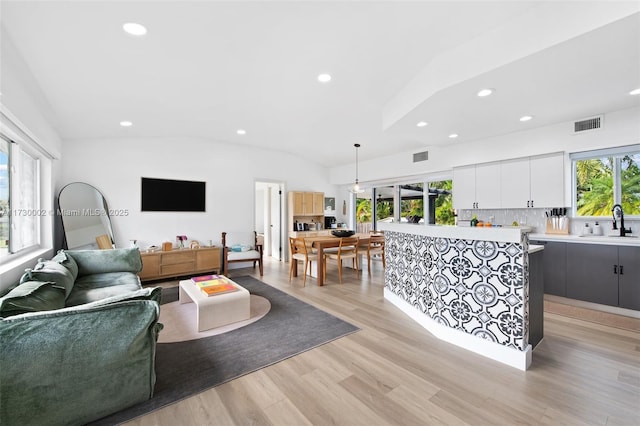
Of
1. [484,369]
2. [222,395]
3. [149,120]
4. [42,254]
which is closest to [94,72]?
[149,120]

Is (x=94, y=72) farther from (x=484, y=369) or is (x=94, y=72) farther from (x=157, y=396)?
(x=484, y=369)

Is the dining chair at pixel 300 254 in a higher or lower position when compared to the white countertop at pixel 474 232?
lower

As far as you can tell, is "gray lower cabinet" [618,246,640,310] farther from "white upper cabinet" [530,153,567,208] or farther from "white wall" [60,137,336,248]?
"white wall" [60,137,336,248]

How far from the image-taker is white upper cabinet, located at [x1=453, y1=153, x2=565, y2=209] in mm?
4055

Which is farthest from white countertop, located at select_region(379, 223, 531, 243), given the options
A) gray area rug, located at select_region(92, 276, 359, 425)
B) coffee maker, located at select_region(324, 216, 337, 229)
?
coffee maker, located at select_region(324, 216, 337, 229)

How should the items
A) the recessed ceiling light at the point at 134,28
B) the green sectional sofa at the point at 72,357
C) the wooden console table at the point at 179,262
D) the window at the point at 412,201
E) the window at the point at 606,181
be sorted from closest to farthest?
the green sectional sofa at the point at 72,357
the recessed ceiling light at the point at 134,28
the window at the point at 606,181
the wooden console table at the point at 179,262
the window at the point at 412,201

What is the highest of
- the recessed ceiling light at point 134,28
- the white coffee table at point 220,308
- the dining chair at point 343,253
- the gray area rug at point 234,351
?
the recessed ceiling light at point 134,28

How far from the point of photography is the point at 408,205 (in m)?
6.66

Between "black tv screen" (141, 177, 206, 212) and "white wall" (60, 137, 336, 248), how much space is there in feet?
0.35

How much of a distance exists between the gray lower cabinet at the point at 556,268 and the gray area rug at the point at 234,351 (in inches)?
116

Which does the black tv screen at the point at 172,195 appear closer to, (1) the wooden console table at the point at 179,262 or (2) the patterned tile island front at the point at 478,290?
(1) the wooden console table at the point at 179,262

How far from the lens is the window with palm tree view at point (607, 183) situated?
3.64 meters

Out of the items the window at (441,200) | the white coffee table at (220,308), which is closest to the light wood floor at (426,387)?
the white coffee table at (220,308)

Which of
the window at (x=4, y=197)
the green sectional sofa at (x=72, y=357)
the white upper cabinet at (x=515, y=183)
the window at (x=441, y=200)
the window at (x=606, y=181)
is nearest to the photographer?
the green sectional sofa at (x=72, y=357)
